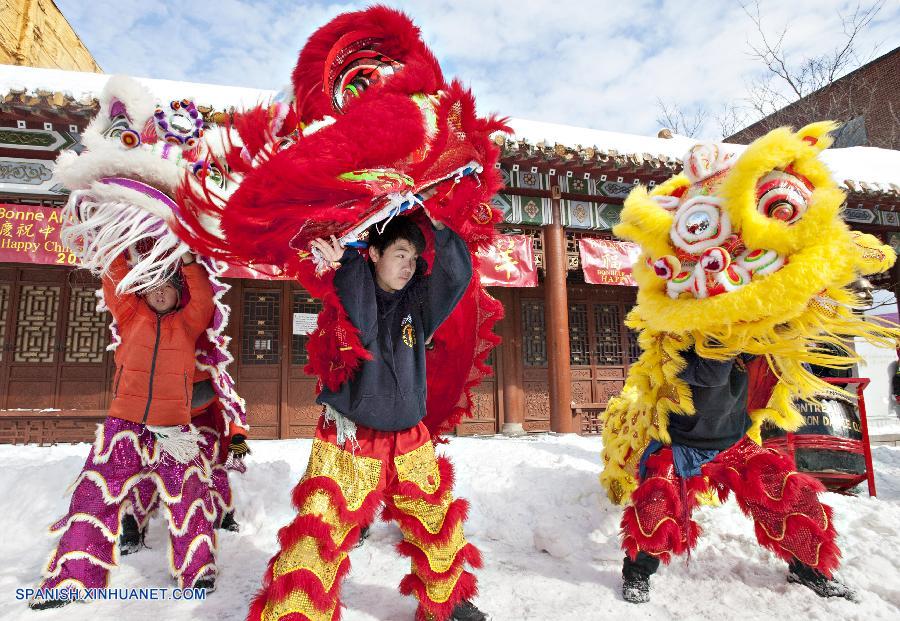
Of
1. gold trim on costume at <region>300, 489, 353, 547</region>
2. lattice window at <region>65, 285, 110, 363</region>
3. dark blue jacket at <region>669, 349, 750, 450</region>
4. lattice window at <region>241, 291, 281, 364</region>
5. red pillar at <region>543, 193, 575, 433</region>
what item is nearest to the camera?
gold trim on costume at <region>300, 489, 353, 547</region>

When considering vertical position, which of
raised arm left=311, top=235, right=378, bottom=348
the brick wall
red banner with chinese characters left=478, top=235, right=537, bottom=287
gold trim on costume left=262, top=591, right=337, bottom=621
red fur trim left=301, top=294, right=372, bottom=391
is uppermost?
the brick wall

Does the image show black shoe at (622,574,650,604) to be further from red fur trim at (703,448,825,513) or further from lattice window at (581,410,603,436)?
lattice window at (581,410,603,436)

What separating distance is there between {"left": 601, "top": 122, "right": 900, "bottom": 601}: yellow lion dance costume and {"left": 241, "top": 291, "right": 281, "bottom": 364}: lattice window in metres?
5.40

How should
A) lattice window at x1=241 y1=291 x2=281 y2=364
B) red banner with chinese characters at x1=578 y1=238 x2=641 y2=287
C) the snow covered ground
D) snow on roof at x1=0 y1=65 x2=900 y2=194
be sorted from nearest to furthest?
the snow covered ground, snow on roof at x1=0 y1=65 x2=900 y2=194, lattice window at x1=241 y1=291 x2=281 y2=364, red banner with chinese characters at x1=578 y1=238 x2=641 y2=287

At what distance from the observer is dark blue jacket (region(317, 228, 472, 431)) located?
177 cm

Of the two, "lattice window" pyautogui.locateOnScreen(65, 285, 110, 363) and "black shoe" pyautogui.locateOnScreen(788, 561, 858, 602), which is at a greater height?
"lattice window" pyautogui.locateOnScreen(65, 285, 110, 363)

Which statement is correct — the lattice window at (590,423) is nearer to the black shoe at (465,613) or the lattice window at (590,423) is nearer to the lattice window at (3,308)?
the black shoe at (465,613)

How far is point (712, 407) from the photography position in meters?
2.18

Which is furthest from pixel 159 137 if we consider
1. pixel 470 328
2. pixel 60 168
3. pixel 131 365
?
pixel 470 328

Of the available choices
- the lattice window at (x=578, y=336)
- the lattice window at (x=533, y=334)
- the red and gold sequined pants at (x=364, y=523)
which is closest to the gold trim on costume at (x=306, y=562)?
the red and gold sequined pants at (x=364, y=523)

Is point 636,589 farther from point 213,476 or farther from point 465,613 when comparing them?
point 213,476

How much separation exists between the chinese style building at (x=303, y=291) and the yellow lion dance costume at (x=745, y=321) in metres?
3.32

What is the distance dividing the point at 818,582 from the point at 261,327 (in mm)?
6243

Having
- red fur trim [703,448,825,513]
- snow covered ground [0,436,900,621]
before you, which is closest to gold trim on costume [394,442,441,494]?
snow covered ground [0,436,900,621]
